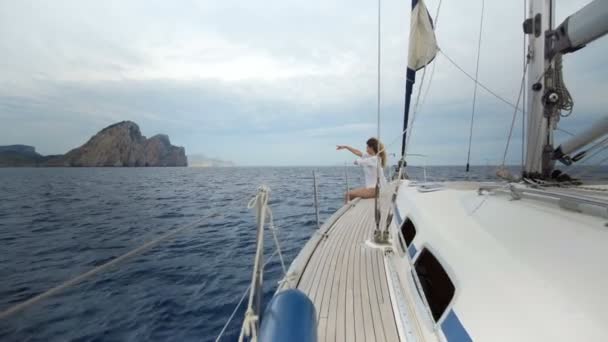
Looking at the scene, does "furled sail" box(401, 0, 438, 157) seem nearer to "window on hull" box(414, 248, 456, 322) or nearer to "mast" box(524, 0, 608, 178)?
"mast" box(524, 0, 608, 178)

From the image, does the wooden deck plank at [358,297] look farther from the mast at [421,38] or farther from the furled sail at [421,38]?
the furled sail at [421,38]

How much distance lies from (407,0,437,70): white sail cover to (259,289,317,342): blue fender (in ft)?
11.1

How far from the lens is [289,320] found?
140cm

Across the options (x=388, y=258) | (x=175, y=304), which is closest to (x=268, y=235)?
(x=175, y=304)

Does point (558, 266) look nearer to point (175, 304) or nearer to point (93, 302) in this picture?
point (175, 304)

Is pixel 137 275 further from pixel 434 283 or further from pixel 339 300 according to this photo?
pixel 434 283

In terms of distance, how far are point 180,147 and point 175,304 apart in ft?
491

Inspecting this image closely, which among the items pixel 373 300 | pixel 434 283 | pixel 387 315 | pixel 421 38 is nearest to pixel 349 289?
pixel 373 300

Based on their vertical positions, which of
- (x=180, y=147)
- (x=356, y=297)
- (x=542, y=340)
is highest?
(x=180, y=147)

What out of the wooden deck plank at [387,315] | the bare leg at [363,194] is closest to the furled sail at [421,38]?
the wooden deck plank at [387,315]

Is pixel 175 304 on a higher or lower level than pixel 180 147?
lower

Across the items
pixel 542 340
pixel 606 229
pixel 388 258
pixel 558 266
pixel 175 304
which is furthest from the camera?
pixel 175 304

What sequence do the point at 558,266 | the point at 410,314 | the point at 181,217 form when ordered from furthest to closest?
the point at 181,217, the point at 410,314, the point at 558,266

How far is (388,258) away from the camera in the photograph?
2.93 m
